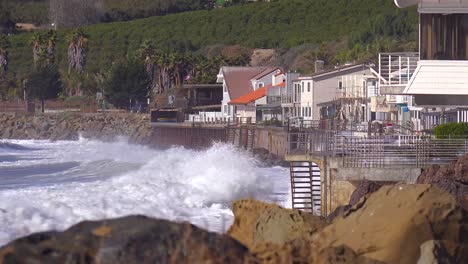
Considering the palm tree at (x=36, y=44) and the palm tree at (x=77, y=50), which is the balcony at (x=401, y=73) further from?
the palm tree at (x=36, y=44)

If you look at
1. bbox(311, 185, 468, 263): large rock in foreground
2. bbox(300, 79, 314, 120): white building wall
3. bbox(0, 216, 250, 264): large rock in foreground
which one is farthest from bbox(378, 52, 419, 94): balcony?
bbox(300, 79, 314, 120): white building wall

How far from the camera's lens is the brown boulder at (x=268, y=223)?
1197 cm

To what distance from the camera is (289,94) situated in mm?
78438

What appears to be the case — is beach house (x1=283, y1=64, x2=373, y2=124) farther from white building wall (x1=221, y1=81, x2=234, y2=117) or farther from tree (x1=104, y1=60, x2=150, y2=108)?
tree (x1=104, y1=60, x2=150, y2=108)

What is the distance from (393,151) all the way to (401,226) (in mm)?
14197

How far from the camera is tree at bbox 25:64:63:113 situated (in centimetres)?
13312

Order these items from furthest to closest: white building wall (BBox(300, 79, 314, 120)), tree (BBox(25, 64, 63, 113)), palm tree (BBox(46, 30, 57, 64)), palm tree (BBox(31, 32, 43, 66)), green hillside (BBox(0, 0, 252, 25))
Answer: green hillside (BBox(0, 0, 252, 25)) < palm tree (BBox(31, 32, 43, 66)) < palm tree (BBox(46, 30, 57, 64)) < tree (BBox(25, 64, 63, 113)) < white building wall (BBox(300, 79, 314, 120))

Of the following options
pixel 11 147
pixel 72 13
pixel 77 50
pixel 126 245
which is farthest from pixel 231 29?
pixel 126 245

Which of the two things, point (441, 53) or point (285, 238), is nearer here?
point (285, 238)

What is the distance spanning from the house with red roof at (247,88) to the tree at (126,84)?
19.6 meters

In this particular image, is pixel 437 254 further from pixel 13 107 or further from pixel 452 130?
pixel 13 107

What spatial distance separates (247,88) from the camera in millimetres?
93375

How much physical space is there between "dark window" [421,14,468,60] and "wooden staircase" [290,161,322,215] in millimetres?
4070

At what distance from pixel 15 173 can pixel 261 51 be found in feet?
305
